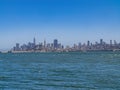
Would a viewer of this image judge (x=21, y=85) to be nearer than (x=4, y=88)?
No

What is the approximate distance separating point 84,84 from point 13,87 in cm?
872

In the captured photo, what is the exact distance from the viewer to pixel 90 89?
40.9 m

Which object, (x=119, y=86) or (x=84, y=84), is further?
(x=84, y=84)

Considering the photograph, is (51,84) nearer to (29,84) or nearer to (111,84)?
(29,84)

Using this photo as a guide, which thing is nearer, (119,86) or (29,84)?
(119,86)

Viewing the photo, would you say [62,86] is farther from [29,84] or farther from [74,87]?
[29,84]

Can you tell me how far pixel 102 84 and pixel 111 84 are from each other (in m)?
1.11

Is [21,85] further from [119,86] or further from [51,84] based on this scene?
[119,86]

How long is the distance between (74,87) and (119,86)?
203 inches

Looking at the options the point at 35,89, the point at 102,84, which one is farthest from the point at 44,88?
the point at 102,84

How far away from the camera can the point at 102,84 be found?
4491cm

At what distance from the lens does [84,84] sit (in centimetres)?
4544

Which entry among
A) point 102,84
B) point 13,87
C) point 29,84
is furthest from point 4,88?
point 102,84

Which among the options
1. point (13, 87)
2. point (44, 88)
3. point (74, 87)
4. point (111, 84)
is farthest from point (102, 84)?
point (13, 87)
